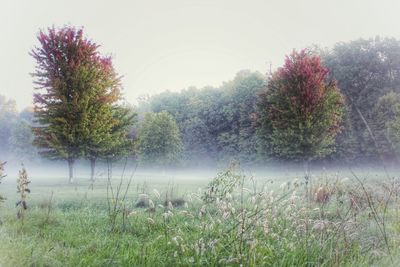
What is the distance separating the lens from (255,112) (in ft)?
139

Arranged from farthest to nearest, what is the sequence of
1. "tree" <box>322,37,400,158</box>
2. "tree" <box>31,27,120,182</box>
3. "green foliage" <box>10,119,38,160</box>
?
"green foliage" <box>10,119,38,160</box>, "tree" <box>322,37,400,158</box>, "tree" <box>31,27,120,182</box>

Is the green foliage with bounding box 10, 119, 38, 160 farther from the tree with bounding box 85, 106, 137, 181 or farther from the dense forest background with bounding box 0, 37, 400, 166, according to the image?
the tree with bounding box 85, 106, 137, 181

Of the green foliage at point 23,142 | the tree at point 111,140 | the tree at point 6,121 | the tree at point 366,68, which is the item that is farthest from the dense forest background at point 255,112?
the tree at point 6,121

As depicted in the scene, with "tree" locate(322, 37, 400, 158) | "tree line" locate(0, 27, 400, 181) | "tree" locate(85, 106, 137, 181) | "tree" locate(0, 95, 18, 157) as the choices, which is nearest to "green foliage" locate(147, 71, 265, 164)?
"tree" locate(322, 37, 400, 158)

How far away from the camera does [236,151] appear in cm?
4650

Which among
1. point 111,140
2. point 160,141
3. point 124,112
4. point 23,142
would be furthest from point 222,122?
point 23,142

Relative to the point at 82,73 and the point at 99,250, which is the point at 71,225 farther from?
the point at 82,73

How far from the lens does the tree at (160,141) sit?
4234 cm

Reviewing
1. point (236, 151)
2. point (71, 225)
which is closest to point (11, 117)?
point (236, 151)

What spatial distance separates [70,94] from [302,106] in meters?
14.3

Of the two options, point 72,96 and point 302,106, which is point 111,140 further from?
point 302,106

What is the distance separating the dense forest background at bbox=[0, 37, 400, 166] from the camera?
3819cm

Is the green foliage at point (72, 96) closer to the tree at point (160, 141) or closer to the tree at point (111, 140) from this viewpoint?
the tree at point (111, 140)

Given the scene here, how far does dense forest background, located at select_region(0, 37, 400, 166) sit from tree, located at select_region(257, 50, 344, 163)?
28.6ft
